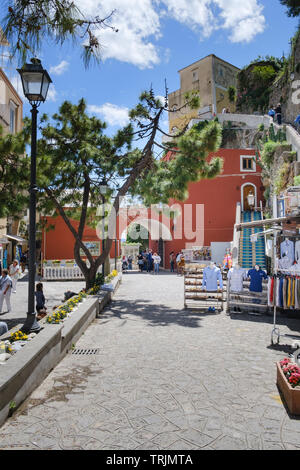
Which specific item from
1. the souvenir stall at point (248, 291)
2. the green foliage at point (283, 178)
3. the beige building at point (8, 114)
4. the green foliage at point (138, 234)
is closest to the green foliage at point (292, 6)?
the green foliage at point (283, 178)

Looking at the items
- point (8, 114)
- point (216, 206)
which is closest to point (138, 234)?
point (216, 206)

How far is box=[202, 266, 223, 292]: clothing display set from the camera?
36.1 ft

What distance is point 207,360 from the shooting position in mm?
5770

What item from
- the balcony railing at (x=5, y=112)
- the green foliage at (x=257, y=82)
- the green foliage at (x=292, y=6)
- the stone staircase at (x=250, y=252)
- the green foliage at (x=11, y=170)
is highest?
the green foliage at (x=257, y=82)

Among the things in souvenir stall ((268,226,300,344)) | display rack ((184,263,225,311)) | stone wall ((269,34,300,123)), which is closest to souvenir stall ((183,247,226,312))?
display rack ((184,263,225,311))

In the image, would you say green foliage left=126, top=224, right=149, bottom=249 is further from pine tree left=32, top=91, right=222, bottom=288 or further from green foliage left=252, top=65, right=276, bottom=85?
pine tree left=32, top=91, right=222, bottom=288

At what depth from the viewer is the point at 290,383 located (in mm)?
4012

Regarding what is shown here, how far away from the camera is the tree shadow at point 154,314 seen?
900cm

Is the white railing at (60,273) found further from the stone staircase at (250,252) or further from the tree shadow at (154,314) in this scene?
the stone staircase at (250,252)

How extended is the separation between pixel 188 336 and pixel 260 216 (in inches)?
729

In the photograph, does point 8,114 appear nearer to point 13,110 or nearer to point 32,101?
point 13,110

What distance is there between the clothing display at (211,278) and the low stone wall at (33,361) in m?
5.00
